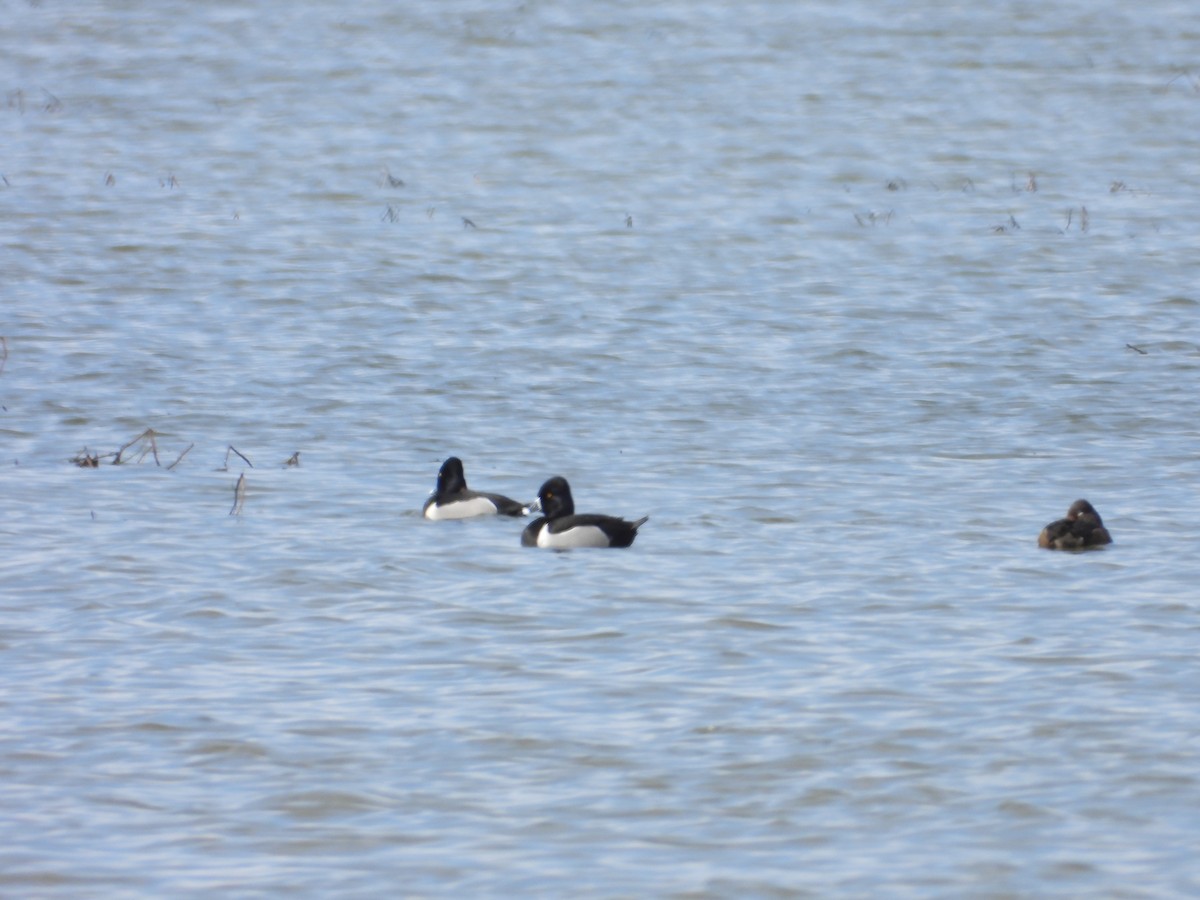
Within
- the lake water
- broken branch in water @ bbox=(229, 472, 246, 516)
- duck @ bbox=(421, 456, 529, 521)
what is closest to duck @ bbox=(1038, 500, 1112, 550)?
the lake water

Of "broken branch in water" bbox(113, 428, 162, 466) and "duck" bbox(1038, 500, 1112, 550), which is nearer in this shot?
"duck" bbox(1038, 500, 1112, 550)

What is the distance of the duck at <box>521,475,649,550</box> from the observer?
13.0 meters

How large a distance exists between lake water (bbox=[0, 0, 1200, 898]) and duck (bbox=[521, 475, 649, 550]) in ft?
0.40

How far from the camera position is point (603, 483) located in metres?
15.2

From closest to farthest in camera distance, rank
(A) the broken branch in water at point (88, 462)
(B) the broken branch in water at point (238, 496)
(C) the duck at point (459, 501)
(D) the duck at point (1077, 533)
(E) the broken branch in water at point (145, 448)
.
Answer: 1. (D) the duck at point (1077, 533)
2. (B) the broken branch in water at point (238, 496)
3. (C) the duck at point (459, 501)
4. (E) the broken branch in water at point (145, 448)
5. (A) the broken branch in water at point (88, 462)

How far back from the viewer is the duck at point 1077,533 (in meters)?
12.4

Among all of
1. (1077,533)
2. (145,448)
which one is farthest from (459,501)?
(1077,533)

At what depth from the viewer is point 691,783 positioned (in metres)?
8.28

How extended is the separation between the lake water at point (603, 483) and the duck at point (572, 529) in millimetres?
122

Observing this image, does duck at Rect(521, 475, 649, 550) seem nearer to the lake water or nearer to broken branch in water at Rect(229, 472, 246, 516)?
the lake water

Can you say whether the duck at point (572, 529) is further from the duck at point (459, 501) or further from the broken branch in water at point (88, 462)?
the broken branch in water at point (88, 462)

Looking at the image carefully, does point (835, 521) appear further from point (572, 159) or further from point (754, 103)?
point (754, 103)

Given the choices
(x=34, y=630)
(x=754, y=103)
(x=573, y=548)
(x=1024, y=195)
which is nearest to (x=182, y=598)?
(x=34, y=630)

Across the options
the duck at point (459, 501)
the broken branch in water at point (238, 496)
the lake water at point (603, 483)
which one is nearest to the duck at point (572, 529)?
the lake water at point (603, 483)
